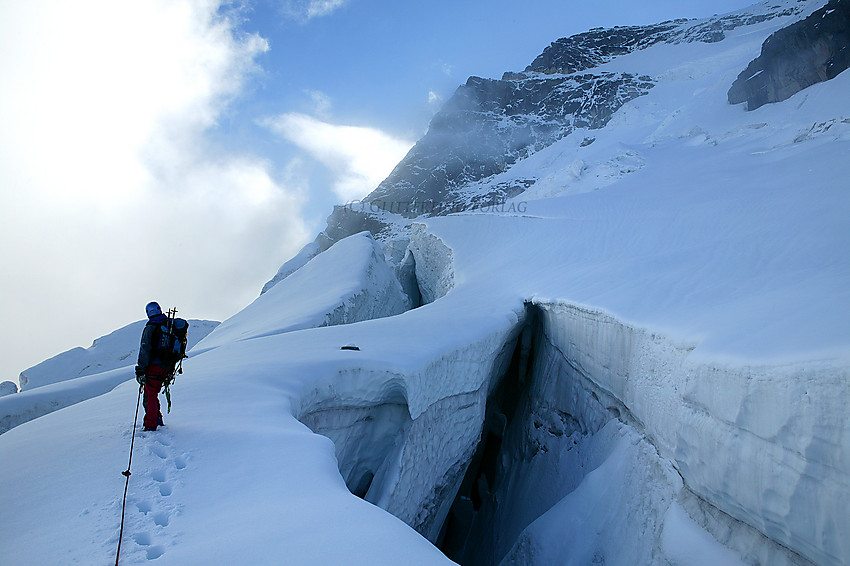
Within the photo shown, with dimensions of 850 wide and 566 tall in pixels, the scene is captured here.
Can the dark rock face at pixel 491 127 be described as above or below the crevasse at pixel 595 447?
above

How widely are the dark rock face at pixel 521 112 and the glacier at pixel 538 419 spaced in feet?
119

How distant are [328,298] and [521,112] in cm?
5720

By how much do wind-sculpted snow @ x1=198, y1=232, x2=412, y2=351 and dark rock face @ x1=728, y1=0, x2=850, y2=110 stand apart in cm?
2664

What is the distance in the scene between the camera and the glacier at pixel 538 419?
281 centimetres

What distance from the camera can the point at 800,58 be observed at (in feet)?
91.4

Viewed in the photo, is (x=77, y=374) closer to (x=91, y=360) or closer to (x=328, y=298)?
(x=91, y=360)

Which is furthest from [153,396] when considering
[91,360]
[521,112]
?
[521,112]

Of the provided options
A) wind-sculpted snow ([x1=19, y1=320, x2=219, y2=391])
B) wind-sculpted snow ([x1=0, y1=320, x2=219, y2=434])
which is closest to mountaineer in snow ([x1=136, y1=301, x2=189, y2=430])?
wind-sculpted snow ([x1=0, y1=320, x2=219, y2=434])

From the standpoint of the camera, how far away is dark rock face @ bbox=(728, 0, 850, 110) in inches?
1018

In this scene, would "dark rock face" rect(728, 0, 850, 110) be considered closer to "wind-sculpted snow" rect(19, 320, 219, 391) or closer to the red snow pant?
the red snow pant

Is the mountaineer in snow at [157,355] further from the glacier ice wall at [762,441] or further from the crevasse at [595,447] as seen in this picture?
the glacier ice wall at [762,441]

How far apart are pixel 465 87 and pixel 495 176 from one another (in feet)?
77.0

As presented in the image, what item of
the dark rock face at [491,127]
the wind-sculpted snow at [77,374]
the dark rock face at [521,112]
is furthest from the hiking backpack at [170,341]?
the dark rock face at [491,127]

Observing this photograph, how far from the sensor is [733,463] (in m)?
3.77
